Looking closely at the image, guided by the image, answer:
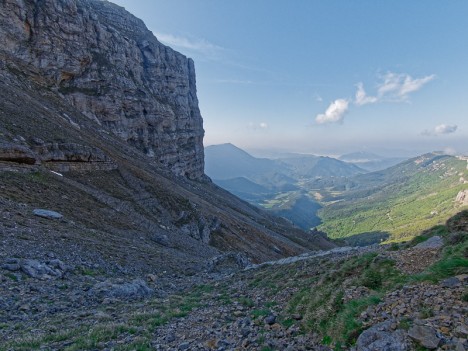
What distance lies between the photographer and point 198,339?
10.9 metres

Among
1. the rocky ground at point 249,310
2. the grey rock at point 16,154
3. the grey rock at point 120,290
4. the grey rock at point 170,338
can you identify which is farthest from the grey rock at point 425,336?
the grey rock at point 16,154

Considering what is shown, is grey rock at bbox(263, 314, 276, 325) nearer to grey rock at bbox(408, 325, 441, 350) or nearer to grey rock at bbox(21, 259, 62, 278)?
grey rock at bbox(408, 325, 441, 350)

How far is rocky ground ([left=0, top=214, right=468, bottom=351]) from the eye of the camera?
24.3ft

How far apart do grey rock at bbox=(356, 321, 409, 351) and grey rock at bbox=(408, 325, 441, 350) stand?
0.23 m

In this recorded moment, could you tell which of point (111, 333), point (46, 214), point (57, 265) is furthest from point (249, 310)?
point (46, 214)

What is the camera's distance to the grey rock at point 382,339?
21.6 ft

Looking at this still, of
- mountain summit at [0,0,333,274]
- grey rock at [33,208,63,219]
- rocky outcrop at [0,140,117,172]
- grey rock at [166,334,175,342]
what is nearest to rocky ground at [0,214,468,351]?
grey rock at [166,334,175,342]

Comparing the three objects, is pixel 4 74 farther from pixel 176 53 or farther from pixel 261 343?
pixel 176 53

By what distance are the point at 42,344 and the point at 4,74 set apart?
6768cm

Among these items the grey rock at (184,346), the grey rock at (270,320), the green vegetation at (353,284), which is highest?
the green vegetation at (353,284)

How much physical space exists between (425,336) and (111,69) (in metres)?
114

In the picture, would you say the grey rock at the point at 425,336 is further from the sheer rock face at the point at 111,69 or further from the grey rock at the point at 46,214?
the sheer rock face at the point at 111,69

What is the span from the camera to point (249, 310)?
46.0 feet

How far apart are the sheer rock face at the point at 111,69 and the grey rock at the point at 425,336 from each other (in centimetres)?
8356
